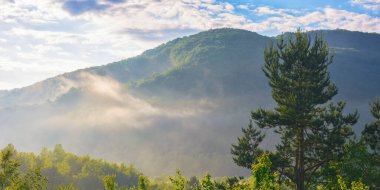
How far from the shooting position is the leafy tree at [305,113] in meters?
45.2

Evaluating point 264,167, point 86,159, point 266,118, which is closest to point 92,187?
point 86,159

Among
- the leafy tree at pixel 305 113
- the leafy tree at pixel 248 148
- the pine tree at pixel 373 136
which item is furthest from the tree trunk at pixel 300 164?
the pine tree at pixel 373 136

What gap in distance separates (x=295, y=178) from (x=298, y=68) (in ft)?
40.0

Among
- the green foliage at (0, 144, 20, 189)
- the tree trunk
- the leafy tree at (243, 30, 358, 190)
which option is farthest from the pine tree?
the green foliage at (0, 144, 20, 189)

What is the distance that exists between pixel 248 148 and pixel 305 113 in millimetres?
7919

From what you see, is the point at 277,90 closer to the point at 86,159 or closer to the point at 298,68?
the point at 298,68

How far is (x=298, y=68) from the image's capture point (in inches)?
1849

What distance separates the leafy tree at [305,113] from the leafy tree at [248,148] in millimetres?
2526

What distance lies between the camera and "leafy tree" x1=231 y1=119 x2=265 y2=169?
48469mm

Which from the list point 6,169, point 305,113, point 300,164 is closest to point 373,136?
point 305,113

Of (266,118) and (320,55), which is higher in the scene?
(320,55)

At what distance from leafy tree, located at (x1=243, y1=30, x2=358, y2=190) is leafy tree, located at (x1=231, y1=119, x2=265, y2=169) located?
2.53 m

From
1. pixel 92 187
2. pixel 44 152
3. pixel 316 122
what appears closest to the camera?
pixel 316 122

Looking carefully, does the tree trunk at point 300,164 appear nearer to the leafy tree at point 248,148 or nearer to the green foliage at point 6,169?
the leafy tree at point 248,148
